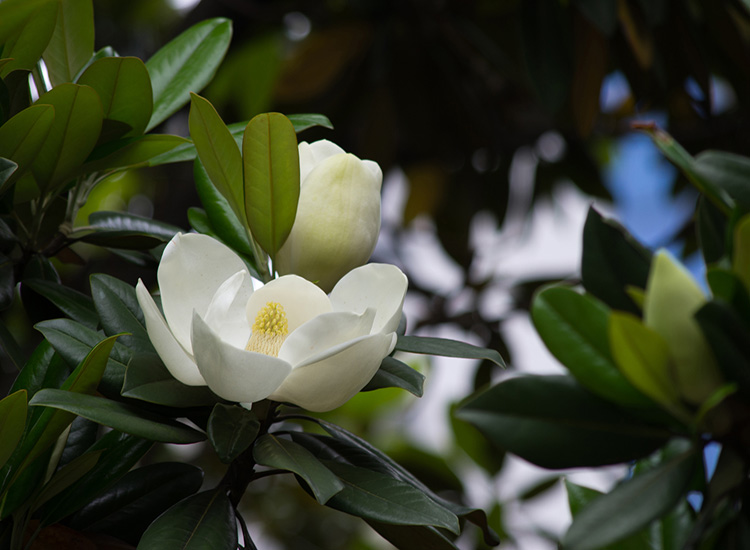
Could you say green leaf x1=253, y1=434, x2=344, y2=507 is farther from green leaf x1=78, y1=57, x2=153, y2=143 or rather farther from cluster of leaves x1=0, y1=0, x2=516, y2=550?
green leaf x1=78, y1=57, x2=153, y2=143

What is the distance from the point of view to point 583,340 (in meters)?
0.41

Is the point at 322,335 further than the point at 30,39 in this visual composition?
No

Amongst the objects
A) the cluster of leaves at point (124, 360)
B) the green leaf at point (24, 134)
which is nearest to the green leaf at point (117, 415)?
the cluster of leaves at point (124, 360)

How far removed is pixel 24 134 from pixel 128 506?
0.31 metres

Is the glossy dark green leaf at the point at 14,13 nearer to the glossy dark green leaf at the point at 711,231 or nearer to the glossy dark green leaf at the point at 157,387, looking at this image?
the glossy dark green leaf at the point at 157,387

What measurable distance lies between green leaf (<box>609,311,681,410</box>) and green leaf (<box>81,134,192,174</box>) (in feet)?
1.47

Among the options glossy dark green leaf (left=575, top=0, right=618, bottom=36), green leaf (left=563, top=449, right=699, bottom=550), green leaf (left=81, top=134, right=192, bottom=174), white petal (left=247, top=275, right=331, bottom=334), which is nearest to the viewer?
green leaf (left=563, top=449, right=699, bottom=550)

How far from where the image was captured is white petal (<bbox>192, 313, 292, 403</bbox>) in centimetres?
48

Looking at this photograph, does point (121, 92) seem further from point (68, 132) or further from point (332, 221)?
point (332, 221)

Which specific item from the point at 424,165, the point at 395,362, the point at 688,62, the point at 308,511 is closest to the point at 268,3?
the point at 424,165

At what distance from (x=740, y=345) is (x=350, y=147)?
174 centimetres

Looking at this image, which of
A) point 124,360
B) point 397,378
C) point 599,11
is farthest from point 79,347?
point 599,11

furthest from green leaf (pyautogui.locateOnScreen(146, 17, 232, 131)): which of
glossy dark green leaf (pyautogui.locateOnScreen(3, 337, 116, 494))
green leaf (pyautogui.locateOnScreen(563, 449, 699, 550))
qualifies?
green leaf (pyautogui.locateOnScreen(563, 449, 699, 550))

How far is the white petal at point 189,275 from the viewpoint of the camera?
553 millimetres
